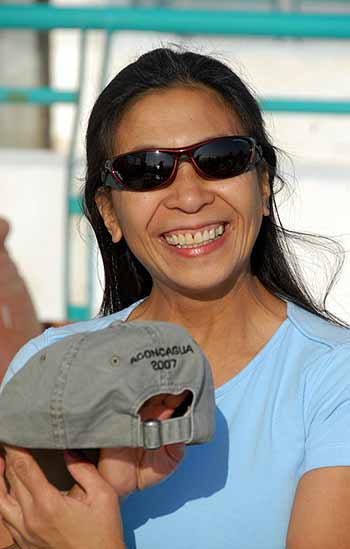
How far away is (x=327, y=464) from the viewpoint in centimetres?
181

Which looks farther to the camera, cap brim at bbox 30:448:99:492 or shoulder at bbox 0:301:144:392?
shoulder at bbox 0:301:144:392

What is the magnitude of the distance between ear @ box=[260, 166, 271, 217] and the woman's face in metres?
0.03

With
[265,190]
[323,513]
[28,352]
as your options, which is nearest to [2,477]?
[28,352]

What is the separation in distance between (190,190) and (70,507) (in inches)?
25.5

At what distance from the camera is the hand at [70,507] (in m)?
1.70

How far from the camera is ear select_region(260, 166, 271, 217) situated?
2170mm

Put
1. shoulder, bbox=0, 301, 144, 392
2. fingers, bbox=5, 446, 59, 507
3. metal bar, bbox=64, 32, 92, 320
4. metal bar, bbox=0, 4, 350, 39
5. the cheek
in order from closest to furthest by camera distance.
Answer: fingers, bbox=5, 446, 59, 507, the cheek, shoulder, bbox=0, 301, 144, 392, metal bar, bbox=0, 4, 350, 39, metal bar, bbox=64, 32, 92, 320

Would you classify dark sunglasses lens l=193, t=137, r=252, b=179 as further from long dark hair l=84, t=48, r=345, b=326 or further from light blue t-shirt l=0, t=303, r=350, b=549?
light blue t-shirt l=0, t=303, r=350, b=549

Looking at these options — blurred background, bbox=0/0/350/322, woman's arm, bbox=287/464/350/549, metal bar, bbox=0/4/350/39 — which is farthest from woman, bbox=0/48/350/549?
metal bar, bbox=0/4/350/39

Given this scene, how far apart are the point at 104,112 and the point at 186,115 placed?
22cm

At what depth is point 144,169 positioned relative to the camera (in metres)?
2.04

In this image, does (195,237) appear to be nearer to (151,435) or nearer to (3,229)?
(151,435)

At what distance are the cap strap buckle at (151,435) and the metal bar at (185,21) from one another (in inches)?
109

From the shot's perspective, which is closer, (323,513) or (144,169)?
(323,513)
